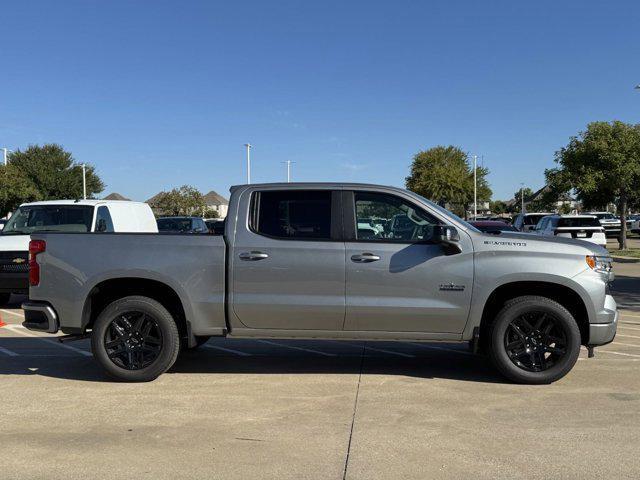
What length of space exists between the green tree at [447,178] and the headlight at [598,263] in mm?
52939

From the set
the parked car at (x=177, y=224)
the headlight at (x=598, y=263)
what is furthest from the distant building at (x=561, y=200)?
the headlight at (x=598, y=263)

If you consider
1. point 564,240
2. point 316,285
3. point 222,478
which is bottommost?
point 222,478

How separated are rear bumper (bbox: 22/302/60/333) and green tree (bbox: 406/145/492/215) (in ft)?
177

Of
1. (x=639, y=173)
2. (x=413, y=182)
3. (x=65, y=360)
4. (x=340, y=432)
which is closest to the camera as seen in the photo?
(x=340, y=432)

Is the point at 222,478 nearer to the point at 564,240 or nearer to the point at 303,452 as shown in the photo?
the point at 303,452

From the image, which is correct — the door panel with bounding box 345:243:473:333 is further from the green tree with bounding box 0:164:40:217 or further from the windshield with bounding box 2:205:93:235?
the green tree with bounding box 0:164:40:217

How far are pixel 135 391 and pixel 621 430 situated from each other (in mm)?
4184

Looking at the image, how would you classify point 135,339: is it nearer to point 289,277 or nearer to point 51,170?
point 289,277

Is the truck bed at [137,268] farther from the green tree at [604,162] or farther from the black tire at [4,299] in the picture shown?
the green tree at [604,162]

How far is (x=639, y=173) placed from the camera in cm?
2281

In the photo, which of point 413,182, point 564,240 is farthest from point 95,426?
point 413,182

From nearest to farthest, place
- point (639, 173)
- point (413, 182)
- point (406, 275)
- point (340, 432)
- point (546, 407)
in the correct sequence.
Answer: point (340, 432) → point (546, 407) → point (406, 275) → point (639, 173) → point (413, 182)

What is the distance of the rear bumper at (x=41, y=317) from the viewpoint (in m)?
6.06

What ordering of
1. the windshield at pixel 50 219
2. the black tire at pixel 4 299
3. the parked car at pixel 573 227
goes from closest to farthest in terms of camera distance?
1. the windshield at pixel 50 219
2. the black tire at pixel 4 299
3. the parked car at pixel 573 227
